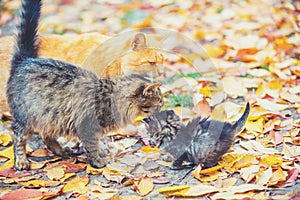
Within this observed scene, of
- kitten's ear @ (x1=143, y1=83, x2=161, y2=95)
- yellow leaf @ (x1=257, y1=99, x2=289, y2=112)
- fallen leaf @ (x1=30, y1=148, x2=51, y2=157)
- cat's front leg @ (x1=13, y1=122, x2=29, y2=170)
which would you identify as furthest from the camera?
yellow leaf @ (x1=257, y1=99, x2=289, y2=112)

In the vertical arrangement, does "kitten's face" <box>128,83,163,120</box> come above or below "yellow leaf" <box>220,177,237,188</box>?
above

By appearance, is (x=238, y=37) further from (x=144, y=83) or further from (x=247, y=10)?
(x=144, y=83)

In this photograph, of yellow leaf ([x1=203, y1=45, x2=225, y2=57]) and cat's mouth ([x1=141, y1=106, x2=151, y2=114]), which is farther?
yellow leaf ([x1=203, y1=45, x2=225, y2=57])

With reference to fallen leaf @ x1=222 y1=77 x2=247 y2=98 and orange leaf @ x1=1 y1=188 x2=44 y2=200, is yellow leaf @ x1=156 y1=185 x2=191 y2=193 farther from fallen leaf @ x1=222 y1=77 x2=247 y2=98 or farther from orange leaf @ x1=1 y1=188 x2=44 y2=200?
fallen leaf @ x1=222 y1=77 x2=247 y2=98

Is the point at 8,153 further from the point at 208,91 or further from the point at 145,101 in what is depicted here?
A: the point at 208,91

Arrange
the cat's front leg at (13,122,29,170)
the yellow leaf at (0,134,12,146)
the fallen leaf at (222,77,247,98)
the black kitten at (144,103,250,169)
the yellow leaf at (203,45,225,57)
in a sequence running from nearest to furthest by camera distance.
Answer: the black kitten at (144,103,250,169) → the cat's front leg at (13,122,29,170) → the yellow leaf at (0,134,12,146) → the fallen leaf at (222,77,247,98) → the yellow leaf at (203,45,225,57)

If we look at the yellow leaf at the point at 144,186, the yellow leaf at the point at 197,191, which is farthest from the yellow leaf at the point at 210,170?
the yellow leaf at the point at 144,186

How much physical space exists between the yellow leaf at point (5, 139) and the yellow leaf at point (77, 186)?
0.95 meters

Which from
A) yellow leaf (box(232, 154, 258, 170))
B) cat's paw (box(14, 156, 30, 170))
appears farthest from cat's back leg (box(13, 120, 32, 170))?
yellow leaf (box(232, 154, 258, 170))

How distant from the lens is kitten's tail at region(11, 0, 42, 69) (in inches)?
156

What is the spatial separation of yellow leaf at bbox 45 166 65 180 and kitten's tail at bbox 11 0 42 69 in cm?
85

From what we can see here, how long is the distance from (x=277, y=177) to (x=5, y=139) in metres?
2.24

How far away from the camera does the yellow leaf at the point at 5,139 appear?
4221 millimetres

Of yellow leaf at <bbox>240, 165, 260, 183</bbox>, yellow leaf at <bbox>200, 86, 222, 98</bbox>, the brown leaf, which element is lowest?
the brown leaf
